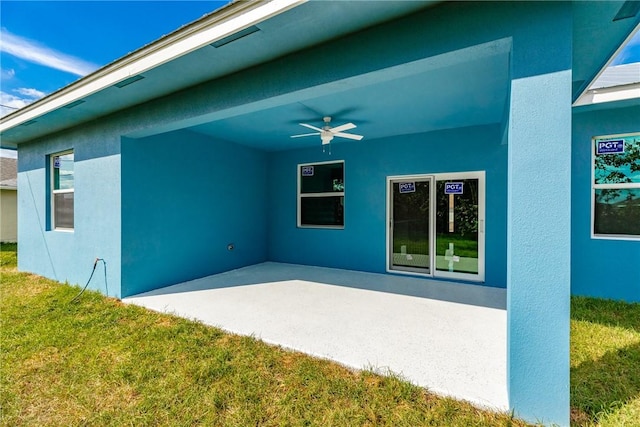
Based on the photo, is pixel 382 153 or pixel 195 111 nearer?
pixel 195 111

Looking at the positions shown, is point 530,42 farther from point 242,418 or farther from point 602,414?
point 242,418

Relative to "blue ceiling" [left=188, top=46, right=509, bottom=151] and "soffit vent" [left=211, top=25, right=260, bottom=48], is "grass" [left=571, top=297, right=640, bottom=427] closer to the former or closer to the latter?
"blue ceiling" [left=188, top=46, right=509, bottom=151]

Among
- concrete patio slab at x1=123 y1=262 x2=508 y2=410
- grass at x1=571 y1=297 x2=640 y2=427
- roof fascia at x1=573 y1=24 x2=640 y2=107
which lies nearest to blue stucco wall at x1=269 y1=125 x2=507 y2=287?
concrete patio slab at x1=123 y1=262 x2=508 y2=410

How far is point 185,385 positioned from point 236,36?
289 centimetres

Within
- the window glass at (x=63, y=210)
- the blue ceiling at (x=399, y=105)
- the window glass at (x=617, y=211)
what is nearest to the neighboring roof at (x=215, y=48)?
the blue ceiling at (x=399, y=105)

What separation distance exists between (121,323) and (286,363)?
2.29 m

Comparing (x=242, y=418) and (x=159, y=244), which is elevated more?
(x=159, y=244)

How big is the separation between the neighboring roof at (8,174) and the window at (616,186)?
16714 millimetres

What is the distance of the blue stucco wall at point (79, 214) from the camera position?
4410 mm

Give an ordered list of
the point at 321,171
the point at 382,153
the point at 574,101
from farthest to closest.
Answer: the point at 321,171, the point at 382,153, the point at 574,101

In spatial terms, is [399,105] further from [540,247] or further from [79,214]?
[79,214]

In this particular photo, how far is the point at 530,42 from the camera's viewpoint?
1.83 m

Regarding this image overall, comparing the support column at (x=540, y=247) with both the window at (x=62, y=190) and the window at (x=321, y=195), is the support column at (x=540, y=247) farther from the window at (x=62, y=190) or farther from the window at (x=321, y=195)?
the window at (x=62, y=190)

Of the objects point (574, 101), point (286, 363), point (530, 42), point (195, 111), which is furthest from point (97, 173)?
point (574, 101)
